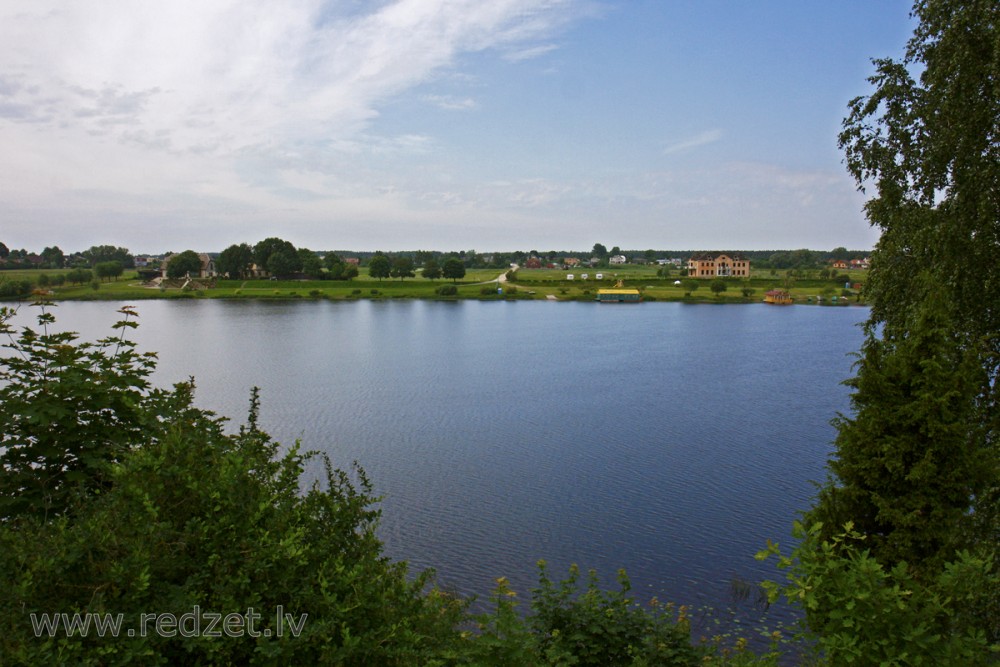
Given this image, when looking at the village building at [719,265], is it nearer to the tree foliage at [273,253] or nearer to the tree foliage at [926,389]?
the tree foliage at [273,253]

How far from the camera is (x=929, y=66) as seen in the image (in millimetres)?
11867

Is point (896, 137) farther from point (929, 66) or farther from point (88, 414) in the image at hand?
point (88, 414)

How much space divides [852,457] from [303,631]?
7.74m

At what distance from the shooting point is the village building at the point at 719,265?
165 m

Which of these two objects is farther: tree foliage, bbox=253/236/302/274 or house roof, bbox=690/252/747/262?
house roof, bbox=690/252/747/262

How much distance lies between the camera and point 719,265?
545ft

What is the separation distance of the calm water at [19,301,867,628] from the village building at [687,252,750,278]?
94.0 meters

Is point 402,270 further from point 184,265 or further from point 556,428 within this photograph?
point 556,428

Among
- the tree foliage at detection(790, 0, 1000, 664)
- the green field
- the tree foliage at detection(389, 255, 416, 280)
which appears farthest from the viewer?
the tree foliage at detection(389, 255, 416, 280)

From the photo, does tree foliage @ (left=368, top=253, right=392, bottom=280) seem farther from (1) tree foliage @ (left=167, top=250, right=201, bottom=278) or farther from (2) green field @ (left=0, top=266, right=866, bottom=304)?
(1) tree foliage @ (left=167, top=250, right=201, bottom=278)

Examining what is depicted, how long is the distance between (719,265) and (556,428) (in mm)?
147034

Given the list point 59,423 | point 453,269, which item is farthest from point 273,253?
point 59,423

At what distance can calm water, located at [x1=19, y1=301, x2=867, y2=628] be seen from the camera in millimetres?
18906

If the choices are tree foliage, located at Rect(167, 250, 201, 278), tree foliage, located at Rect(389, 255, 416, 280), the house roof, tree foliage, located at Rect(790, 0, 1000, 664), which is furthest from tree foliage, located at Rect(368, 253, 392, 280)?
tree foliage, located at Rect(790, 0, 1000, 664)
